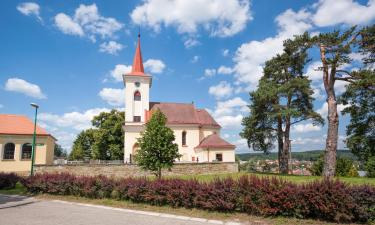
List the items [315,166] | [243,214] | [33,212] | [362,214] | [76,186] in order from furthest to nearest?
1. [315,166]
2. [76,186]
3. [33,212]
4. [243,214]
5. [362,214]

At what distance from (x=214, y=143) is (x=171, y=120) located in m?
8.28

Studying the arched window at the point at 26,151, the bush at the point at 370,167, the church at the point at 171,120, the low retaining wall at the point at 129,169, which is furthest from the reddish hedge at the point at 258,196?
the church at the point at 171,120

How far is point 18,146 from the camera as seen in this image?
32.4 meters

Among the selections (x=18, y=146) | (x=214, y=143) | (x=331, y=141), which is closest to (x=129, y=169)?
(x=214, y=143)

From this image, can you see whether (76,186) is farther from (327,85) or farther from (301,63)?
(301,63)

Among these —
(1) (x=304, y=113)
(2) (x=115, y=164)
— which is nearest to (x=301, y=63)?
(1) (x=304, y=113)

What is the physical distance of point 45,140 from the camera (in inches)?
1321

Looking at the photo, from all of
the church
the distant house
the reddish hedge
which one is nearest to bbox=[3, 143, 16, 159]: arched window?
the distant house

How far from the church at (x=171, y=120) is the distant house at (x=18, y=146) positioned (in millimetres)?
11422

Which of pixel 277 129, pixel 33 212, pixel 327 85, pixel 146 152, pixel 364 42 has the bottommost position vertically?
pixel 33 212

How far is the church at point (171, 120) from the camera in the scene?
136ft

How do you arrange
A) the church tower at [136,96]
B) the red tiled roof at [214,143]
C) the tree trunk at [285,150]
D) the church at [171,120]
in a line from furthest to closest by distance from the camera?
the church tower at [136,96], the church at [171,120], the red tiled roof at [214,143], the tree trunk at [285,150]

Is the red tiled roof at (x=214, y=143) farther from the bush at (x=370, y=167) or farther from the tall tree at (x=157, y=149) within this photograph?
the tall tree at (x=157, y=149)

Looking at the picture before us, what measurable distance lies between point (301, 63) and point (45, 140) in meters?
31.6
